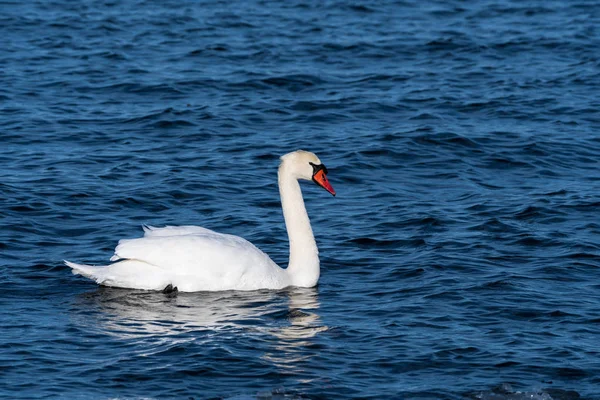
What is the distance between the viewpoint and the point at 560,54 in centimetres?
2252

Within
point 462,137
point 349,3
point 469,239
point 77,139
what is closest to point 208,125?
point 77,139

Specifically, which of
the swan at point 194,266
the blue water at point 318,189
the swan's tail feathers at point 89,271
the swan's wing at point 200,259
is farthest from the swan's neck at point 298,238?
the swan's tail feathers at point 89,271

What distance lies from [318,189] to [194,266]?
14.8 ft

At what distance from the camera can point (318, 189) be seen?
15.8 metres

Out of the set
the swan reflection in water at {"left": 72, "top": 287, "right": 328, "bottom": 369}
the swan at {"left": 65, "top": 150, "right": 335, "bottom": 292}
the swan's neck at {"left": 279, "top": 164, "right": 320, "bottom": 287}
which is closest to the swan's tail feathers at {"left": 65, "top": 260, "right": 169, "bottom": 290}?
the swan at {"left": 65, "top": 150, "right": 335, "bottom": 292}

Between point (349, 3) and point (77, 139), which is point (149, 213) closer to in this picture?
point (77, 139)

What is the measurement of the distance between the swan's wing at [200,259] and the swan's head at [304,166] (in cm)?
106

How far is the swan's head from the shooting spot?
12320 mm

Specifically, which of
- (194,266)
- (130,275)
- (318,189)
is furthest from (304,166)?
(318,189)

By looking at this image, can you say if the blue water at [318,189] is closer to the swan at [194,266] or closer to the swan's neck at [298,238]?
the swan at [194,266]

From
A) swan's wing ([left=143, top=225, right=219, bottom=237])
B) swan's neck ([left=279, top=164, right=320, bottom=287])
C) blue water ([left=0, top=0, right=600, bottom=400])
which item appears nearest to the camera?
blue water ([left=0, top=0, right=600, bottom=400])

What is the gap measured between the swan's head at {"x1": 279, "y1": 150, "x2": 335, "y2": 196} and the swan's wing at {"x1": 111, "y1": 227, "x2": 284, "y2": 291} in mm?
1061

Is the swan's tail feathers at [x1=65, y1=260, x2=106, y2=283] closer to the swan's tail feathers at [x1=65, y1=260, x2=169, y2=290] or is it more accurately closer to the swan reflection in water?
the swan's tail feathers at [x1=65, y1=260, x2=169, y2=290]

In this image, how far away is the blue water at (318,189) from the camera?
9672 mm
